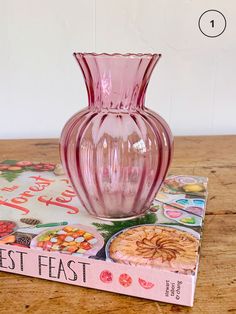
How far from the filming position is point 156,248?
0.44m

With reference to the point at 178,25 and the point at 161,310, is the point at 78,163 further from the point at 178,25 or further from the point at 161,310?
the point at 178,25

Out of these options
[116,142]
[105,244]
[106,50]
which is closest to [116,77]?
[116,142]

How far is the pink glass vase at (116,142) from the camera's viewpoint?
504 millimetres

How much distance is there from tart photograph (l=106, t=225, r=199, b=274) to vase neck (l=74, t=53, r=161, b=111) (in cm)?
15

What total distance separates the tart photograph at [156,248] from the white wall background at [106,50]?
2.31 feet

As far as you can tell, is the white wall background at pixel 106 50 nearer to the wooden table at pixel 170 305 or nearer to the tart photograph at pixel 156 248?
the wooden table at pixel 170 305

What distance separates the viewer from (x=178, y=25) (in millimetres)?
1094

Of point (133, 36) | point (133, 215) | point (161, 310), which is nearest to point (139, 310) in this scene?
point (161, 310)

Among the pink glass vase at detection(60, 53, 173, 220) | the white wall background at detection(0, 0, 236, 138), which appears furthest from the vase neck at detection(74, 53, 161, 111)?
the white wall background at detection(0, 0, 236, 138)

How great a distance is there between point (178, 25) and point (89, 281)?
838 mm

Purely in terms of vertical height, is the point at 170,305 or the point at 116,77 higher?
the point at 116,77

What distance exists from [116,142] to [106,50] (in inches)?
25.9

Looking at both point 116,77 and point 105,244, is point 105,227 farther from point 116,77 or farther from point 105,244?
point 116,77

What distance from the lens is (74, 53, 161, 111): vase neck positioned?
495mm
